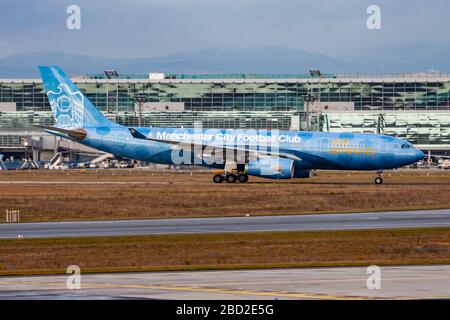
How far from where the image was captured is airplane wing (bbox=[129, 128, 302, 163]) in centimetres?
8288

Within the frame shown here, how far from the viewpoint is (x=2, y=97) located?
186m

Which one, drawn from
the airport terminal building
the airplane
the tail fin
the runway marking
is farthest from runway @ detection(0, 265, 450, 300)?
the airport terminal building

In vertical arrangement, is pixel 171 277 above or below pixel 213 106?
below

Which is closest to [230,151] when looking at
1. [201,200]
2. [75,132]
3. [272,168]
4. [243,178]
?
[243,178]

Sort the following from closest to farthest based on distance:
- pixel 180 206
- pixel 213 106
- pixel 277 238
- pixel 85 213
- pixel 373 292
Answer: pixel 373 292
pixel 277 238
pixel 85 213
pixel 180 206
pixel 213 106

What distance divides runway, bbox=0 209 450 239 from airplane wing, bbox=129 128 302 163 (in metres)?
29.0

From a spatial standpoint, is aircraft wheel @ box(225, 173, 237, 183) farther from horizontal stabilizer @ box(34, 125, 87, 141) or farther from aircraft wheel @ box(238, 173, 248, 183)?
horizontal stabilizer @ box(34, 125, 87, 141)

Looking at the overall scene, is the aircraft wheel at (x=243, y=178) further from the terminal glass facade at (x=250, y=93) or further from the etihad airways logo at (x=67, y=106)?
the terminal glass facade at (x=250, y=93)

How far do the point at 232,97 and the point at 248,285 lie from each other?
6295 inches

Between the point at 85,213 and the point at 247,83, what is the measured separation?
13060cm

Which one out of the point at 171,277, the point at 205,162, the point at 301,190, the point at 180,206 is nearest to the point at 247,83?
the point at 205,162

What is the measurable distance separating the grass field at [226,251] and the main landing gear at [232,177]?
41.0 m
